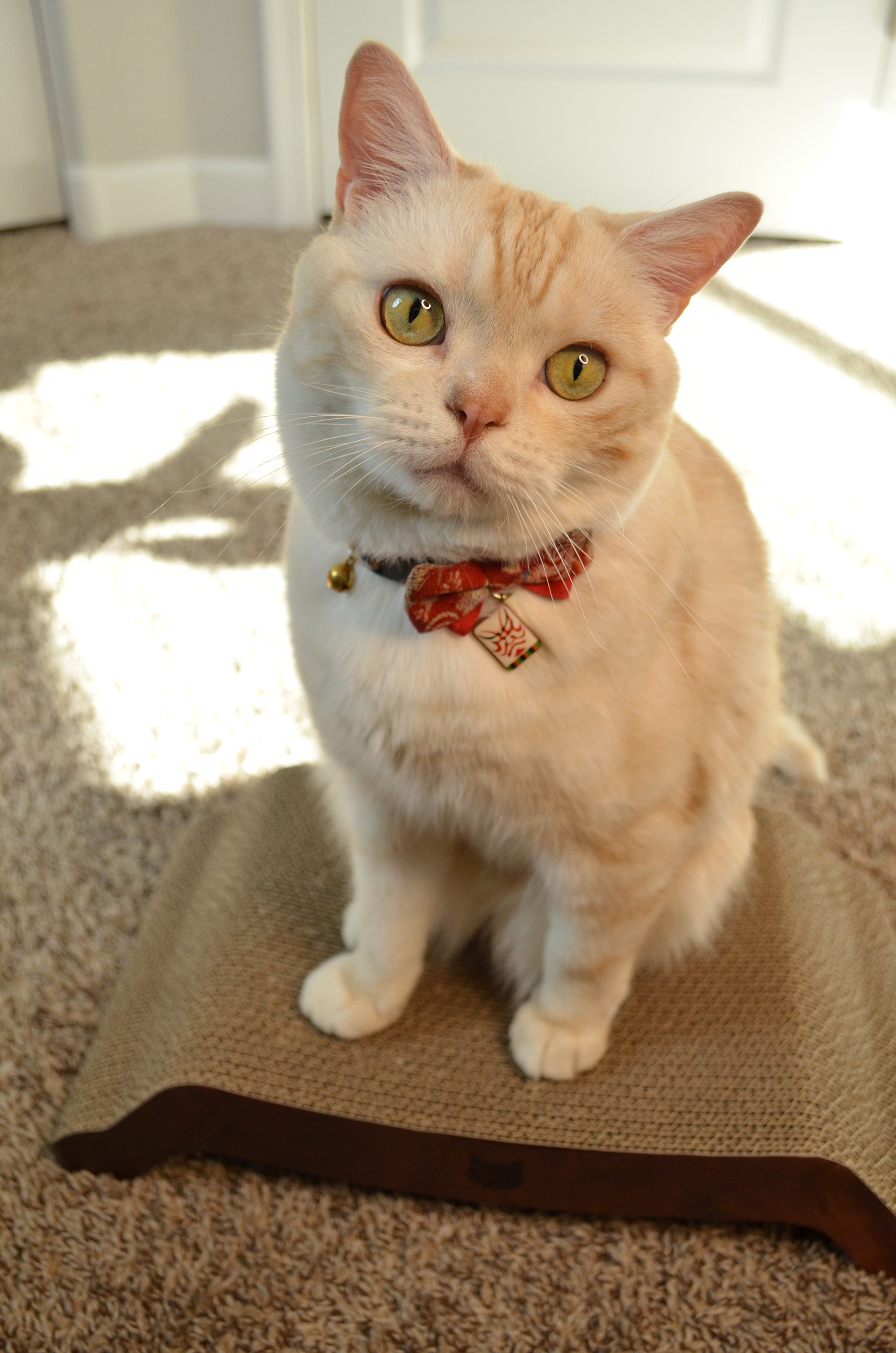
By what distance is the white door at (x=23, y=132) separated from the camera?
2680 millimetres

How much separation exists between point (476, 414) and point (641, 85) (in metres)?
2.59

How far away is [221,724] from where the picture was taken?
1534 mm

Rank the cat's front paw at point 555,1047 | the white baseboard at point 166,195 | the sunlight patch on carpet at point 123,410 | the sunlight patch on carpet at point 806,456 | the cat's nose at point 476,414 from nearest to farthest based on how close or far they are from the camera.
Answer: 1. the cat's nose at point 476,414
2. the cat's front paw at point 555,1047
3. the sunlight patch on carpet at point 806,456
4. the sunlight patch on carpet at point 123,410
5. the white baseboard at point 166,195

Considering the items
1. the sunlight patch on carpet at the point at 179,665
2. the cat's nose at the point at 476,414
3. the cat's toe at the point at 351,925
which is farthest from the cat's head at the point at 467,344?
the sunlight patch on carpet at the point at 179,665

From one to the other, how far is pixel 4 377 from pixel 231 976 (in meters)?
1.73

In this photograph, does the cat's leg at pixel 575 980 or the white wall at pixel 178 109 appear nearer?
the cat's leg at pixel 575 980

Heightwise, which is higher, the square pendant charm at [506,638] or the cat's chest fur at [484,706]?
the square pendant charm at [506,638]

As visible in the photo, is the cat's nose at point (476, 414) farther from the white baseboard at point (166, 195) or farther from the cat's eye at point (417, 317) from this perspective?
the white baseboard at point (166, 195)

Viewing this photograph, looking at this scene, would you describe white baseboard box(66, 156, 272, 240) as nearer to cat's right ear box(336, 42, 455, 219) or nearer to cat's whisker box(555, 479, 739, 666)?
cat's right ear box(336, 42, 455, 219)

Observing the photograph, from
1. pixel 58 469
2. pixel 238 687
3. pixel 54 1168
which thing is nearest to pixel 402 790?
pixel 54 1168

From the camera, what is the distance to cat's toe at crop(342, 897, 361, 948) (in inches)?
43.0

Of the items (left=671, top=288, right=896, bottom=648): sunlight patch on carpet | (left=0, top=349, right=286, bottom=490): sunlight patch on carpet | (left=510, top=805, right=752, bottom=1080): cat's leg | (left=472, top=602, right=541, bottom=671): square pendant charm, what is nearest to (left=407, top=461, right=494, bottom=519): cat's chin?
(left=472, top=602, right=541, bottom=671): square pendant charm

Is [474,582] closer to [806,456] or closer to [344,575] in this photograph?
[344,575]

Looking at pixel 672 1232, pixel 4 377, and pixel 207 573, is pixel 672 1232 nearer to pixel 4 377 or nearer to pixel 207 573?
pixel 207 573
